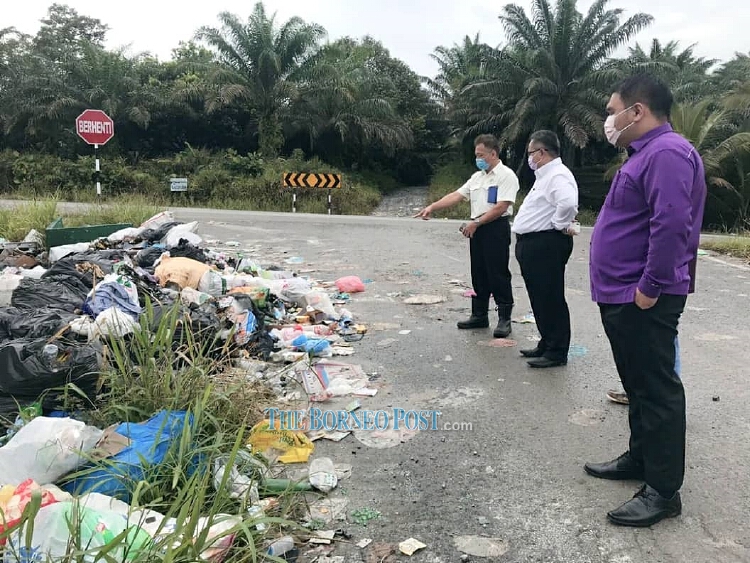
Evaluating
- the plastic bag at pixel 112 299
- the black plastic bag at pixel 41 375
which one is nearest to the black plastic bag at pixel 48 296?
the plastic bag at pixel 112 299

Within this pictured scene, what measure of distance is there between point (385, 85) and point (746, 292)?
24.3 m

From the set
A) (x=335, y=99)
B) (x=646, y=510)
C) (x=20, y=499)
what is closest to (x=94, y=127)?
(x=335, y=99)

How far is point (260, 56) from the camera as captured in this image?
74.4ft

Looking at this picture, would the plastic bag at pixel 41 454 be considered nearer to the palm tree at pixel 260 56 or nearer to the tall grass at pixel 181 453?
the tall grass at pixel 181 453

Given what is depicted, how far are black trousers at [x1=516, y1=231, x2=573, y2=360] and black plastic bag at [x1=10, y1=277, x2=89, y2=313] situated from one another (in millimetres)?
3296

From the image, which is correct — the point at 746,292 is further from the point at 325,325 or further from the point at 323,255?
the point at 323,255

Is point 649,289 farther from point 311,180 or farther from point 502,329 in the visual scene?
point 311,180

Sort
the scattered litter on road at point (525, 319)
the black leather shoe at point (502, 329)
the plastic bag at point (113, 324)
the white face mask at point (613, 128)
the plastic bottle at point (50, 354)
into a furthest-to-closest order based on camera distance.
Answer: the scattered litter on road at point (525, 319), the black leather shoe at point (502, 329), the plastic bag at point (113, 324), the plastic bottle at point (50, 354), the white face mask at point (613, 128)

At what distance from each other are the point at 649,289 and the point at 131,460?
86.3 inches

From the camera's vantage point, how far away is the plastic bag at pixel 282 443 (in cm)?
300

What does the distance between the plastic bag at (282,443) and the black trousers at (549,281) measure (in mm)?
1952

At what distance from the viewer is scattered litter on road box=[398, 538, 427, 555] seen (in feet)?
7.63

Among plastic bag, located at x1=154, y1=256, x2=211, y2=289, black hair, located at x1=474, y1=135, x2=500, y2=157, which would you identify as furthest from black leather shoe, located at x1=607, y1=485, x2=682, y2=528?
plastic bag, located at x1=154, y1=256, x2=211, y2=289

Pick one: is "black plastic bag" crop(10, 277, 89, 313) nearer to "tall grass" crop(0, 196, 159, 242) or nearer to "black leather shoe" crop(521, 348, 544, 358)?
"black leather shoe" crop(521, 348, 544, 358)
